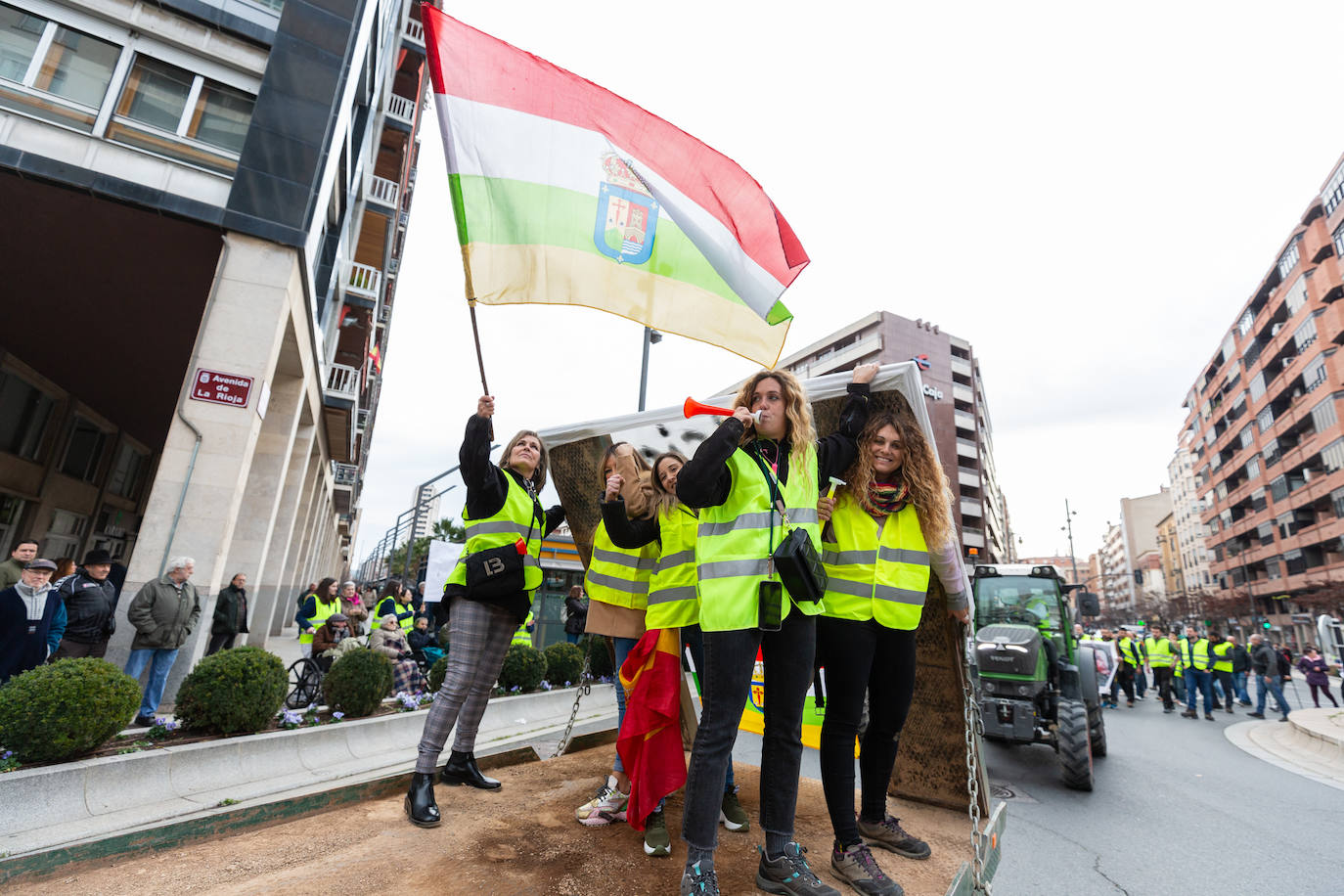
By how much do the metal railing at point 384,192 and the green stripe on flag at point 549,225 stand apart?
1765cm

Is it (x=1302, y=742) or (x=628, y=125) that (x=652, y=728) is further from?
(x=1302, y=742)

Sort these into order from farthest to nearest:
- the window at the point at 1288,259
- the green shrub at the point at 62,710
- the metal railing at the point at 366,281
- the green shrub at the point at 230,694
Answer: the window at the point at 1288,259
the metal railing at the point at 366,281
the green shrub at the point at 230,694
the green shrub at the point at 62,710

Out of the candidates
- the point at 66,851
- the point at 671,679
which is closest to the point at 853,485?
the point at 671,679

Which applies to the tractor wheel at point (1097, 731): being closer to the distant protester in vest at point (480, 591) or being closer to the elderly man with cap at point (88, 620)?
the distant protester in vest at point (480, 591)

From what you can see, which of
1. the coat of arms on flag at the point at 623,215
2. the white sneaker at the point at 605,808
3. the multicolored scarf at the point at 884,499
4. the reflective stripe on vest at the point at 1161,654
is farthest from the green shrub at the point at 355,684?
the reflective stripe on vest at the point at 1161,654

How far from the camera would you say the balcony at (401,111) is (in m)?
19.7

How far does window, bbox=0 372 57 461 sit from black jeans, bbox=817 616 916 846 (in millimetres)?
19166

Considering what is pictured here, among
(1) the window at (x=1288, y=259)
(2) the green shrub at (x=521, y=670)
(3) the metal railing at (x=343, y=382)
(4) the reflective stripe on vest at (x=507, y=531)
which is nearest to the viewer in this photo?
(4) the reflective stripe on vest at (x=507, y=531)

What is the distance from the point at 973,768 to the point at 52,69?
45.1ft

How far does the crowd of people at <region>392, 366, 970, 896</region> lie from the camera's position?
247 cm

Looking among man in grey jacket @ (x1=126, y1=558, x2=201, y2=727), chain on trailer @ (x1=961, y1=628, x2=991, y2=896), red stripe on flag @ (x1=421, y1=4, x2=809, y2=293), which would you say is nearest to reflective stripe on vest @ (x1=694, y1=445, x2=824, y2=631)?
chain on trailer @ (x1=961, y1=628, x2=991, y2=896)

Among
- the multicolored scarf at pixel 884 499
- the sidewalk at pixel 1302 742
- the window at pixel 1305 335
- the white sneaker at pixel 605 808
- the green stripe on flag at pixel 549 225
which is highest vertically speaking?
the window at pixel 1305 335

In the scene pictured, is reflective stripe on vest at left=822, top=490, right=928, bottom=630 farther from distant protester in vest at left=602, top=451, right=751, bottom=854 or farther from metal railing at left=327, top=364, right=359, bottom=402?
metal railing at left=327, top=364, right=359, bottom=402

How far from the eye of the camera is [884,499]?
3115 millimetres
